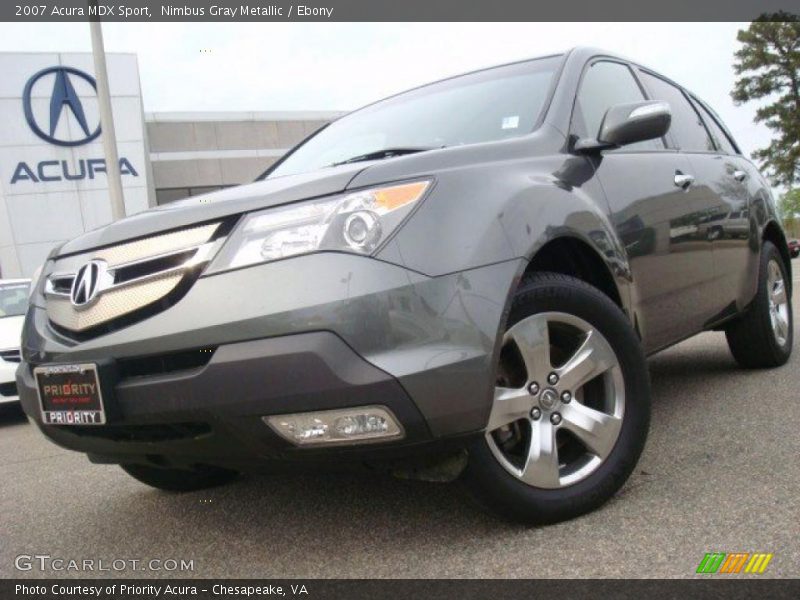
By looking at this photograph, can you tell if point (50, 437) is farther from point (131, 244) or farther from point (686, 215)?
point (686, 215)

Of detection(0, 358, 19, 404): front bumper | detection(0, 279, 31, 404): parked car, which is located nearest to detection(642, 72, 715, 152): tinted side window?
detection(0, 279, 31, 404): parked car

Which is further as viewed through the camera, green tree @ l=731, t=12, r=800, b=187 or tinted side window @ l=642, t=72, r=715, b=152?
green tree @ l=731, t=12, r=800, b=187

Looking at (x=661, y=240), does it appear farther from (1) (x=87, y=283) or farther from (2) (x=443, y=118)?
(1) (x=87, y=283)

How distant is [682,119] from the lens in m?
4.04

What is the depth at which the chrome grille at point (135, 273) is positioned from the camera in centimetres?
209

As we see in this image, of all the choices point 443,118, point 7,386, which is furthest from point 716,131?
point 7,386

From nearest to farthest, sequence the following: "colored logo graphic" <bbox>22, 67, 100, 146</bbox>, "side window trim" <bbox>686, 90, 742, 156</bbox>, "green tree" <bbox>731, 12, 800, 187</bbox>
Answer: "side window trim" <bbox>686, 90, 742, 156</bbox>, "colored logo graphic" <bbox>22, 67, 100, 146</bbox>, "green tree" <bbox>731, 12, 800, 187</bbox>

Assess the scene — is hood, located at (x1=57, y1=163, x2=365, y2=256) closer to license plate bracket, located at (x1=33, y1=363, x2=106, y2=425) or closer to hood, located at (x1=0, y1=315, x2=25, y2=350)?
license plate bracket, located at (x1=33, y1=363, x2=106, y2=425)

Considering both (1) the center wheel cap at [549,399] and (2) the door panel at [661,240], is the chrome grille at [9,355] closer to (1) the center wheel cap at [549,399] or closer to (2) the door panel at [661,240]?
(2) the door panel at [661,240]

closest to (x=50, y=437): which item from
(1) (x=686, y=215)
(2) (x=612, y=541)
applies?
(2) (x=612, y=541)

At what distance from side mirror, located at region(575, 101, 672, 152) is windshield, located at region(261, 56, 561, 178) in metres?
0.24

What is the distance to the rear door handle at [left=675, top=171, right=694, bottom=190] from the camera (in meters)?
3.35

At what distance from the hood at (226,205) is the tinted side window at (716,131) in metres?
2.94

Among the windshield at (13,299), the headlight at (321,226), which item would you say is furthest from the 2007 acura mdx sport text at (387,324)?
the windshield at (13,299)
